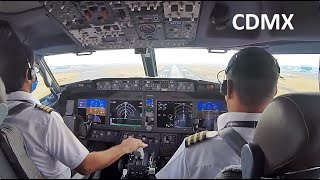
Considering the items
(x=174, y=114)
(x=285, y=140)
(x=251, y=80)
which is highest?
(x=251, y=80)

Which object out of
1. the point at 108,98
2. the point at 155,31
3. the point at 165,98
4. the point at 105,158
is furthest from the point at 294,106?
the point at 108,98

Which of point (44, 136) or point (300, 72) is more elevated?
point (300, 72)

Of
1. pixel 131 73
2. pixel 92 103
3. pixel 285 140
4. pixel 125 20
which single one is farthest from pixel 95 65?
pixel 285 140

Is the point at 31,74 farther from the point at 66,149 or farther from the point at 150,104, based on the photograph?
the point at 150,104

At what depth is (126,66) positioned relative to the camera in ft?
9.96

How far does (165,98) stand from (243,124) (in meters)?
2.02

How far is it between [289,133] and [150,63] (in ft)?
9.20

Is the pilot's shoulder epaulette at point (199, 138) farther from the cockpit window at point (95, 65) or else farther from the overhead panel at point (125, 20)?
the cockpit window at point (95, 65)

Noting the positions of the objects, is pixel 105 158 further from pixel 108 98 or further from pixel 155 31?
pixel 108 98

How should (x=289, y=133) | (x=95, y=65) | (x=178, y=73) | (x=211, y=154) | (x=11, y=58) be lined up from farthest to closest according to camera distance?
(x=178, y=73)
(x=95, y=65)
(x=11, y=58)
(x=211, y=154)
(x=289, y=133)

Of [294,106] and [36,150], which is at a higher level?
[294,106]

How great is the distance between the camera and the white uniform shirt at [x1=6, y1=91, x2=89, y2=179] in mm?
1661

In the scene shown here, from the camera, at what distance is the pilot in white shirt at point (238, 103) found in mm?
1195

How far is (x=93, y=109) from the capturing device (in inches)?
137
